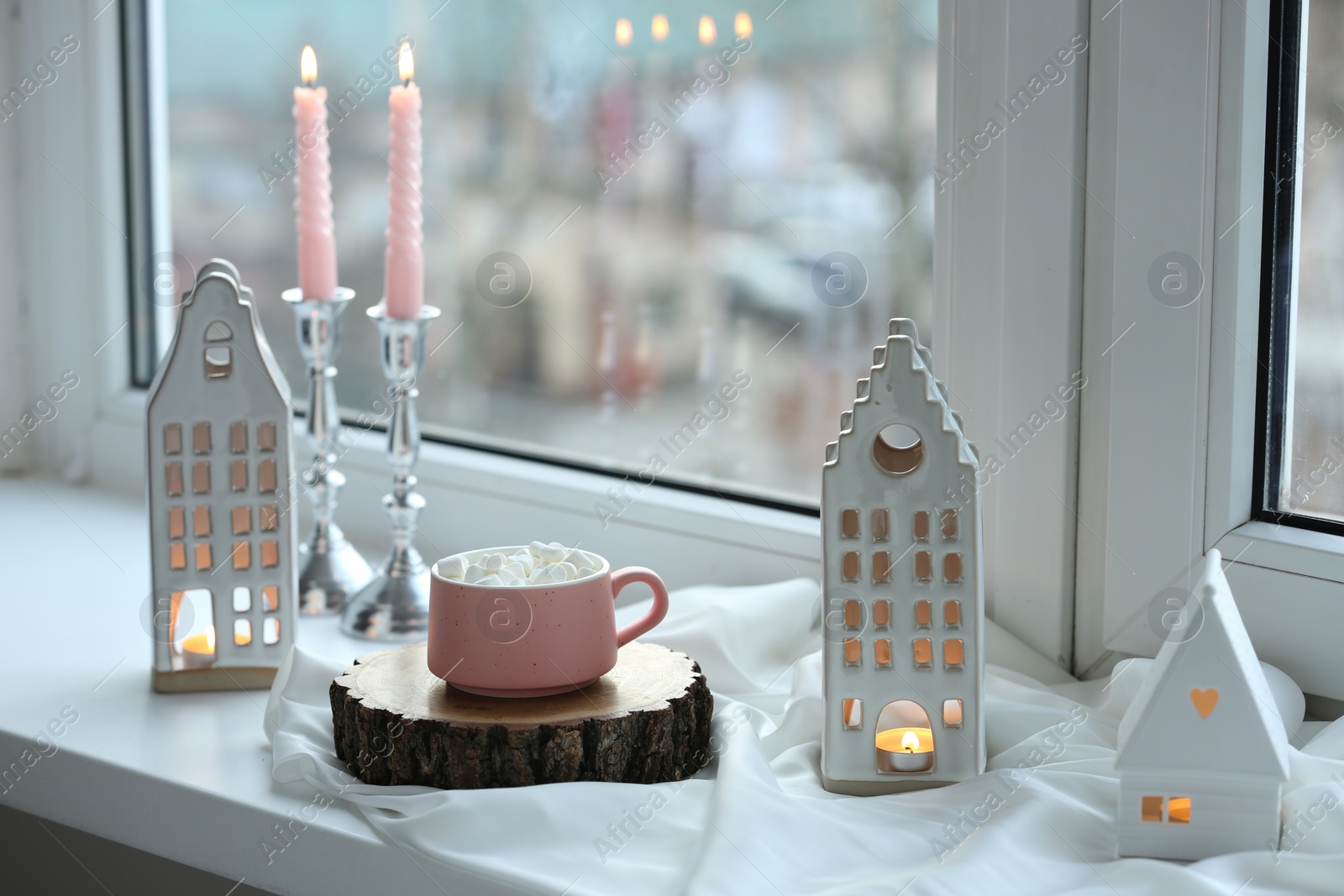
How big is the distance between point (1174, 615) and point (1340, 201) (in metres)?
0.28

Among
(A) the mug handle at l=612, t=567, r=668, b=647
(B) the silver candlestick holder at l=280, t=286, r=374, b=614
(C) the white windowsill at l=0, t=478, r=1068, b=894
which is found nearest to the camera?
(C) the white windowsill at l=0, t=478, r=1068, b=894

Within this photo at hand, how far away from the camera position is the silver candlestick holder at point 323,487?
1059mm

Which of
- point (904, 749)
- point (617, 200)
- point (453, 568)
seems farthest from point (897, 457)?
point (617, 200)

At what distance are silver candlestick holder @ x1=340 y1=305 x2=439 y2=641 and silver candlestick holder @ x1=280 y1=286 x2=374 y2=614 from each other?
0.05m

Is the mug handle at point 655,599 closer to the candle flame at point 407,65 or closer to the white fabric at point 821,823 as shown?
the white fabric at point 821,823

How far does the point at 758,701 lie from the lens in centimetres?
87

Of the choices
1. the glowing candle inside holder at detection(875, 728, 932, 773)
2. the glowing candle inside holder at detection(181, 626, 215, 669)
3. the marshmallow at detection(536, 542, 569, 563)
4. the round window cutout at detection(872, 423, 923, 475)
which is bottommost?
the glowing candle inside holder at detection(875, 728, 932, 773)

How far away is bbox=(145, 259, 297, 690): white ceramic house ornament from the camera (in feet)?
2.85

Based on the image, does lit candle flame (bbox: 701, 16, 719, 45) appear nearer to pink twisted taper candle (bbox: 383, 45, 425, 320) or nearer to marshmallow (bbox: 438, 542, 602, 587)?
pink twisted taper candle (bbox: 383, 45, 425, 320)

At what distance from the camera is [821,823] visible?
683 millimetres

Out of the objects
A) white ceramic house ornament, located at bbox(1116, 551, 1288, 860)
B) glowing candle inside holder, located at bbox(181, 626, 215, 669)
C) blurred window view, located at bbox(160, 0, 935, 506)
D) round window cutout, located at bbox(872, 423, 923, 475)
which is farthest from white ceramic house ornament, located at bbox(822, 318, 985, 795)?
glowing candle inside holder, located at bbox(181, 626, 215, 669)

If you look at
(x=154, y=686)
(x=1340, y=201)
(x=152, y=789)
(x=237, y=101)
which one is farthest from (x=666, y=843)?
(x=237, y=101)

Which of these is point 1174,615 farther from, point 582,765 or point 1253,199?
point 582,765

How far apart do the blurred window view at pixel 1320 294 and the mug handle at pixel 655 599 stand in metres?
0.41
